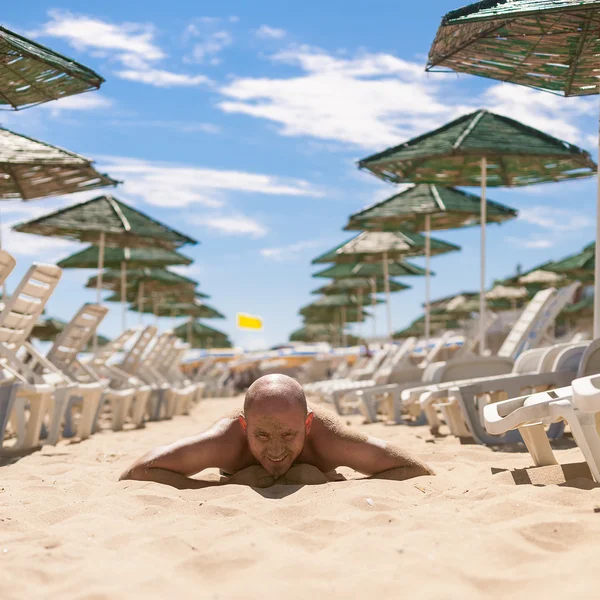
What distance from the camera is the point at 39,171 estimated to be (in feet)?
24.6

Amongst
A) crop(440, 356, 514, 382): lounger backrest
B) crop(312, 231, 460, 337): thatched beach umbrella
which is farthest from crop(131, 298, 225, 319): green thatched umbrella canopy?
crop(440, 356, 514, 382): lounger backrest

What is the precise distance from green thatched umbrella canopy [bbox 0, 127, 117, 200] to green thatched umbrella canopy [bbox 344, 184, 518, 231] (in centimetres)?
418

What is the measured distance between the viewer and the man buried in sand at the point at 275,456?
10.8ft

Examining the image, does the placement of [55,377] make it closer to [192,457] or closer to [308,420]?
[192,457]

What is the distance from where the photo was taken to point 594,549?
1996 mm

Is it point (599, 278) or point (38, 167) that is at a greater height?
point (38, 167)

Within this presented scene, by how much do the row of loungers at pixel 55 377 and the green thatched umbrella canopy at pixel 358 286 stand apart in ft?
34.0

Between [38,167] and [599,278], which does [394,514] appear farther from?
[38,167]

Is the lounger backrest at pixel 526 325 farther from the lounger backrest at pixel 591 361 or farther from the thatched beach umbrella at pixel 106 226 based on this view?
the thatched beach umbrella at pixel 106 226

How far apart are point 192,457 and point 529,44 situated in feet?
13.0

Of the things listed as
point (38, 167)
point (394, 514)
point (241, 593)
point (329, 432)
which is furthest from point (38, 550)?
point (38, 167)

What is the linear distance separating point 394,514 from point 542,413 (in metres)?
0.71

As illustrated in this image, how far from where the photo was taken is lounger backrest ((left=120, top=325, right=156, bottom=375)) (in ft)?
29.7

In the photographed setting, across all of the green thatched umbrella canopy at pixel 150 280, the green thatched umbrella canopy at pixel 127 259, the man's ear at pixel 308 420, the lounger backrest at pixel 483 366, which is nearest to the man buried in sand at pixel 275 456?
the man's ear at pixel 308 420
